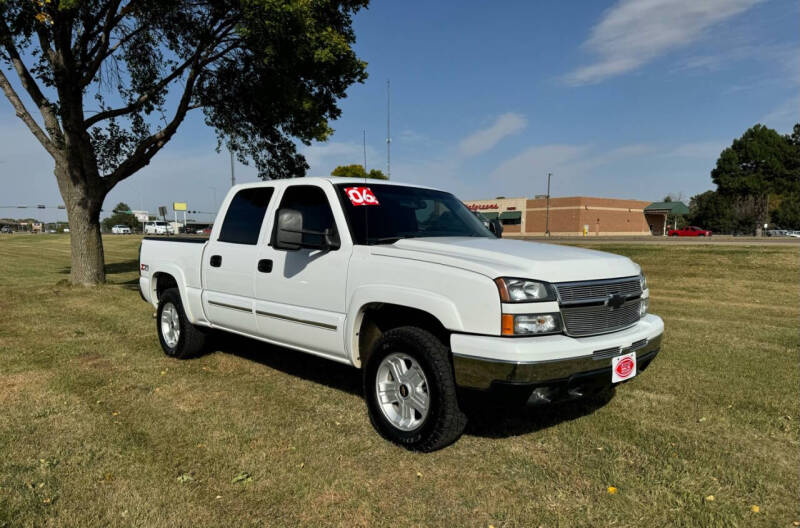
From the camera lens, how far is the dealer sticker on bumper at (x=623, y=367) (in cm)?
331

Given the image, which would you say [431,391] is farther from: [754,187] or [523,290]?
[754,187]

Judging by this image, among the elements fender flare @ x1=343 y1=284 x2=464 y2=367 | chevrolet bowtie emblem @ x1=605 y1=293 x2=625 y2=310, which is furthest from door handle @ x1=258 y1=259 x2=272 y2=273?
chevrolet bowtie emblem @ x1=605 y1=293 x2=625 y2=310

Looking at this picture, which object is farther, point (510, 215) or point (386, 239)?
point (510, 215)

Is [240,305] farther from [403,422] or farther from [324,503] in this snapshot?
[324,503]

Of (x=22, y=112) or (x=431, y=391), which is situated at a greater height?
(x=22, y=112)

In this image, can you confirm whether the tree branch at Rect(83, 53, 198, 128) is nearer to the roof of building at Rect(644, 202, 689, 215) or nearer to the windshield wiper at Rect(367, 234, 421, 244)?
the windshield wiper at Rect(367, 234, 421, 244)

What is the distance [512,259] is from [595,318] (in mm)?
668

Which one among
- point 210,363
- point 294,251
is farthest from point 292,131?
point 294,251

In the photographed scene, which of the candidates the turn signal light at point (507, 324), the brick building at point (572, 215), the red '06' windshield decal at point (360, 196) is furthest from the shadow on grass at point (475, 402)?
the brick building at point (572, 215)

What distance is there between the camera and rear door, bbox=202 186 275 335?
15.7 feet

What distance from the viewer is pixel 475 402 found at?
323cm

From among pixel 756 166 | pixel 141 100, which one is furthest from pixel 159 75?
pixel 756 166

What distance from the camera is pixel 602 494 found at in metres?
2.94

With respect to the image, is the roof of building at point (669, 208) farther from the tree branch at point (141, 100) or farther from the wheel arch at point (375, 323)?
the wheel arch at point (375, 323)
